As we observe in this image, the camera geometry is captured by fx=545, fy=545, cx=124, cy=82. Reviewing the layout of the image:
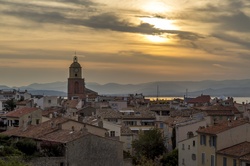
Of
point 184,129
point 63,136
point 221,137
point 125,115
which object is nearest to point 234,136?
point 221,137

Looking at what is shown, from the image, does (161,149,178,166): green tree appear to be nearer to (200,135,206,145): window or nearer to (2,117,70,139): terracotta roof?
(200,135,206,145): window

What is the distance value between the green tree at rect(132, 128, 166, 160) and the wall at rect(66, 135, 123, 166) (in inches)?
721

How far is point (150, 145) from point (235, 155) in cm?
2316

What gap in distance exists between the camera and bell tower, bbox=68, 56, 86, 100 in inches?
7229

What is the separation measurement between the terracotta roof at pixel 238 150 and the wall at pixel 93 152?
9.69 meters

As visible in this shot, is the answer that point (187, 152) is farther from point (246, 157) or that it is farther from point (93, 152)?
point (93, 152)

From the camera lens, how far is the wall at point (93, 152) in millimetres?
47344

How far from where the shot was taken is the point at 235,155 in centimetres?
4722

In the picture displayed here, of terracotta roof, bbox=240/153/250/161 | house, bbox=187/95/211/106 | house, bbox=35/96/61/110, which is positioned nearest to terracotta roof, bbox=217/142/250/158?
terracotta roof, bbox=240/153/250/161

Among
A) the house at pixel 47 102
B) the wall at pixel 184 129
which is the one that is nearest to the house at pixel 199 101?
the house at pixel 47 102

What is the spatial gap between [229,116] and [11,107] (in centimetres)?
4551

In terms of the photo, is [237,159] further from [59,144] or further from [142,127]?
[142,127]

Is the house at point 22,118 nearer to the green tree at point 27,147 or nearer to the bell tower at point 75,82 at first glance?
the green tree at point 27,147

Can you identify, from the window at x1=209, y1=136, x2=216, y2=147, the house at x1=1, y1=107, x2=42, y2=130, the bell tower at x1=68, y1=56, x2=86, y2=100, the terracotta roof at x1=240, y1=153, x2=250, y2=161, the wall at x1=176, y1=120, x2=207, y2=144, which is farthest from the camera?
the bell tower at x1=68, y1=56, x2=86, y2=100
